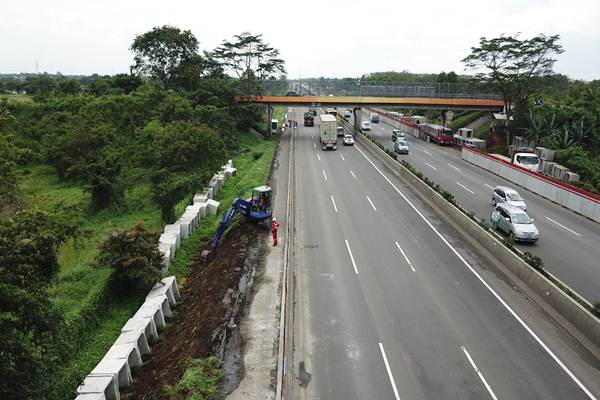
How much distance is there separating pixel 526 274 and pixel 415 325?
7146 millimetres

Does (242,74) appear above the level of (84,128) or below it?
above

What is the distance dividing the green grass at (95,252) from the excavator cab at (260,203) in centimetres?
361

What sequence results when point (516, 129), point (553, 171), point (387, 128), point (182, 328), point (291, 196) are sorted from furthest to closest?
point (387, 128)
point (516, 129)
point (553, 171)
point (291, 196)
point (182, 328)

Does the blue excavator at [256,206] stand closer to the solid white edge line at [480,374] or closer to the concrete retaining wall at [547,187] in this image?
the solid white edge line at [480,374]

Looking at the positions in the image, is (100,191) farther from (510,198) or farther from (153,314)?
(510,198)

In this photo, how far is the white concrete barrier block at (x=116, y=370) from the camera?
15.2 meters

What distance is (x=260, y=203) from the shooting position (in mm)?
29125

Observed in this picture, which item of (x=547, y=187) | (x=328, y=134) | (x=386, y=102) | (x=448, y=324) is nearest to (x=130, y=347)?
(x=448, y=324)

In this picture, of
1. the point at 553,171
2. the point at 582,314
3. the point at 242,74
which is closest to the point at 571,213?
the point at 553,171

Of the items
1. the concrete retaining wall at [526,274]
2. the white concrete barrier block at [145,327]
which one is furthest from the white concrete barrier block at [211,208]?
the concrete retaining wall at [526,274]

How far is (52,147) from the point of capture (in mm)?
49812

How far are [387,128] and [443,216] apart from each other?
64.8 m

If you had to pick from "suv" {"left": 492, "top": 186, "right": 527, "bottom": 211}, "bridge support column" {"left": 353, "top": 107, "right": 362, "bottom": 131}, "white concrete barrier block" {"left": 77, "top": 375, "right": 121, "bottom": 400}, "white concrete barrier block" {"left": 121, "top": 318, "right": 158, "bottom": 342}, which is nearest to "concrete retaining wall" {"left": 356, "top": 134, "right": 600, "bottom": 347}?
"suv" {"left": 492, "top": 186, "right": 527, "bottom": 211}

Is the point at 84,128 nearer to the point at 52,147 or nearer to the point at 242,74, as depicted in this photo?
the point at 52,147
